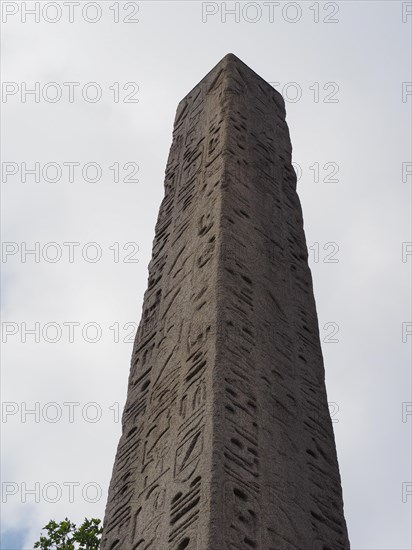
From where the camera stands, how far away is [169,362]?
18.1ft

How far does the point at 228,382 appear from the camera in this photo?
16.2 ft

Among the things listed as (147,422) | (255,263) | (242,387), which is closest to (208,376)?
(242,387)

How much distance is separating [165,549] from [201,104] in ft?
14.1

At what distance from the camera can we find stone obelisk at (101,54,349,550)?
4508 millimetres

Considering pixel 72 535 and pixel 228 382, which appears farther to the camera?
pixel 72 535

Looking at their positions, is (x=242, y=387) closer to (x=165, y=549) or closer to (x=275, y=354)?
(x=275, y=354)

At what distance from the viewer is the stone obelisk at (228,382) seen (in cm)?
451

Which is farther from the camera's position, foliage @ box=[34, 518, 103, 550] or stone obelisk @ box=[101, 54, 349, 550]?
foliage @ box=[34, 518, 103, 550]

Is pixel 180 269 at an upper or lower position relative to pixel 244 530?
upper

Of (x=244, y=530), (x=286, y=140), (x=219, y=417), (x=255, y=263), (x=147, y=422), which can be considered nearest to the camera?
(x=244, y=530)

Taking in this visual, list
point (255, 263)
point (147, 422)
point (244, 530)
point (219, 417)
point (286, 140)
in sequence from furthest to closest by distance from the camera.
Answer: point (286, 140) < point (255, 263) < point (147, 422) < point (219, 417) < point (244, 530)

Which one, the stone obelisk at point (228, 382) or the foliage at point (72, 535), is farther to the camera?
the foliage at point (72, 535)

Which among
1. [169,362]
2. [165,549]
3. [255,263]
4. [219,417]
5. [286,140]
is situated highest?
[286,140]

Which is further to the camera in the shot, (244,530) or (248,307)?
(248,307)
